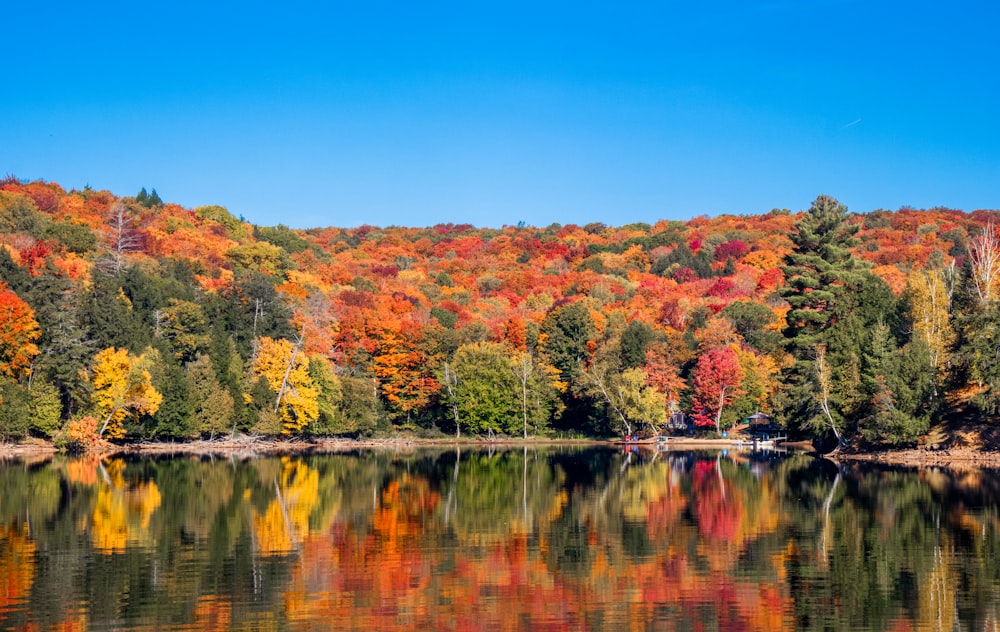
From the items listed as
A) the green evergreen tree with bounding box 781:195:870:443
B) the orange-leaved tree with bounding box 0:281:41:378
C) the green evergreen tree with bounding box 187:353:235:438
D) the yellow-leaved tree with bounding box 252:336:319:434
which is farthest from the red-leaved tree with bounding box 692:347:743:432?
the orange-leaved tree with bounding box 0:281:41:378

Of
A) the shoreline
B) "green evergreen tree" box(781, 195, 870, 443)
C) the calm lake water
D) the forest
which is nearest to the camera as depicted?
the calm lake water

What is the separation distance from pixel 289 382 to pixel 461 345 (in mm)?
17102

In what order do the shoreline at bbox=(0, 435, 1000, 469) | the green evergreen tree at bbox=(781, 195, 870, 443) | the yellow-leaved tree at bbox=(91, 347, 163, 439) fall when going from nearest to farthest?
1. the shoreline at bbox=(0, 435, 1000, 469)
2. the green evergreen tree at bbox=(781, 195, 870, 443)
3. the yellow-leaved tree at bbox=(91, 347, 163, 439)

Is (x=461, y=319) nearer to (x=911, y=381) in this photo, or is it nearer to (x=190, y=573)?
(x=911, y=381)

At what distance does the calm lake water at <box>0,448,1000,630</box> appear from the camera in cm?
1772

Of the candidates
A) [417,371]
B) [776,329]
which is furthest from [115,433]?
[776,329]

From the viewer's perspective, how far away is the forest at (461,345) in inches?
2405

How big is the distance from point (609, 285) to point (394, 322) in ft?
148

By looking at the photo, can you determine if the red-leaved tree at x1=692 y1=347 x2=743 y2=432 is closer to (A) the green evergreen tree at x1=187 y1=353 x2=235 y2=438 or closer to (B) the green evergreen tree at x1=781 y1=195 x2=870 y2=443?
(B) the green evergreen tree at x1=781 y1=195 x2=870 y2=443

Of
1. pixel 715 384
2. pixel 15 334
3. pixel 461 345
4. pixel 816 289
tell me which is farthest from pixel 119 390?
pixel 816 289

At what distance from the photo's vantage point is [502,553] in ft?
79.7

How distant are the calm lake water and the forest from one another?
683 inches

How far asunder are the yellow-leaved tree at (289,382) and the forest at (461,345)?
0.68 ft

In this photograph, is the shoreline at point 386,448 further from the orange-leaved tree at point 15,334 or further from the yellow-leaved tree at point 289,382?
the orange-leaved tree at point 15,334
